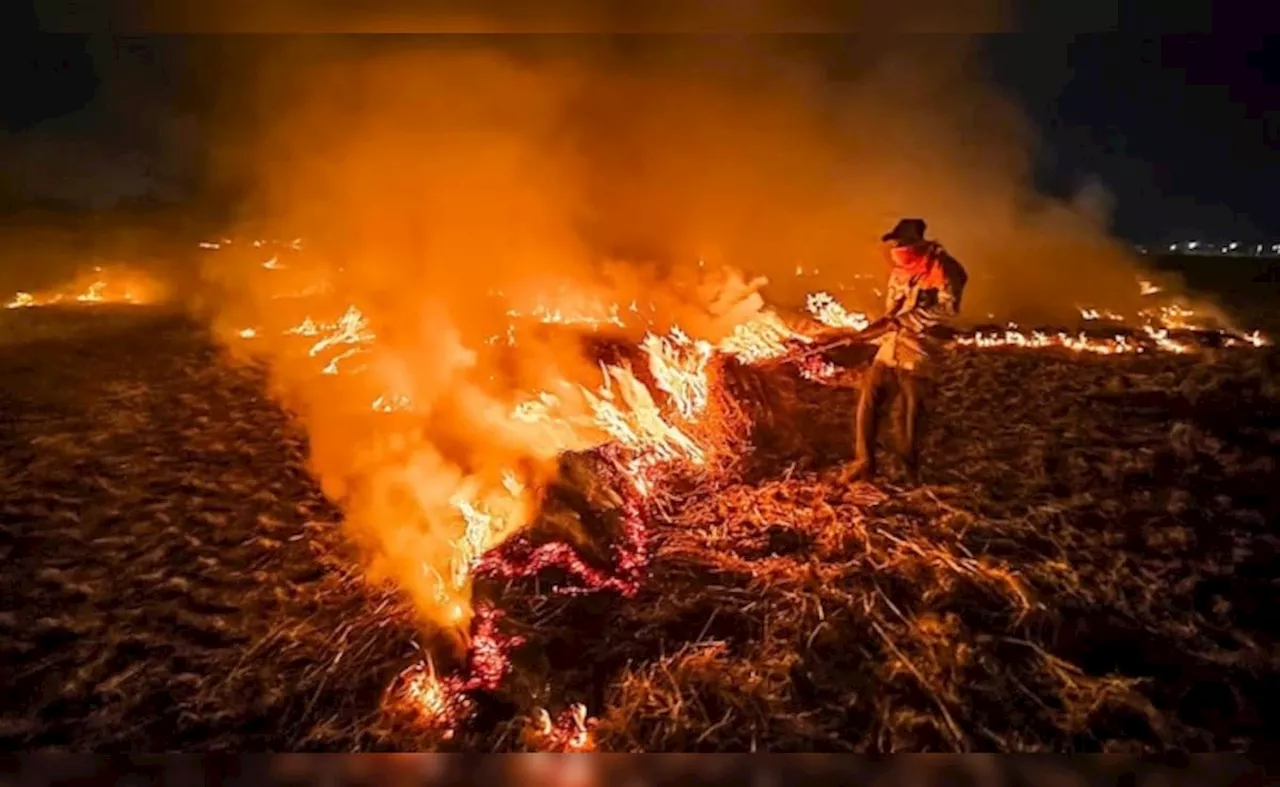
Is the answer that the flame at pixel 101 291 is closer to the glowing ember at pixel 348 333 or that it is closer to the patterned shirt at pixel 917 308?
the glowing ember at pixel 348 333

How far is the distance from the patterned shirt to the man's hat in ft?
0.58

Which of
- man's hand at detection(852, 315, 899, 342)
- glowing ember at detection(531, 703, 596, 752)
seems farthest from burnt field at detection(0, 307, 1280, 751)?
man's hand at detection(852, 315, 899, 342)

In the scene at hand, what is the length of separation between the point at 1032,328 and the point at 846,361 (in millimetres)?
6284

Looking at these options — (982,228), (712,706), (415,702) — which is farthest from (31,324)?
(982,228)

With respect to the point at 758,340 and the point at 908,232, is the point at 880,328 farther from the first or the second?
the point at 758,340

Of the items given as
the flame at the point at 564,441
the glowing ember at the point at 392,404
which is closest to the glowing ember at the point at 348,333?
the flame at the point at 564,441

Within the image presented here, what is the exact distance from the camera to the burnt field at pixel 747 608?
4.23 metres

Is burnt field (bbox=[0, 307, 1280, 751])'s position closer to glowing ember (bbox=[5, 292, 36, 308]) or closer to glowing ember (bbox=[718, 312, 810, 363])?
glowing ember (bbox=[718, 312, 810, 363])

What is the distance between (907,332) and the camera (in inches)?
272

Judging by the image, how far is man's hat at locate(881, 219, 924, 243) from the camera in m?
6.92

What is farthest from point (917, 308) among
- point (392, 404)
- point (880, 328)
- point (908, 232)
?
point (392, 404)

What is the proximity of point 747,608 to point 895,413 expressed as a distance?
290 cm

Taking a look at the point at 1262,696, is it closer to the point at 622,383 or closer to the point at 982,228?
the point at 622,383

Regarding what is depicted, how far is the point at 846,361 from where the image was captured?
10.8m
